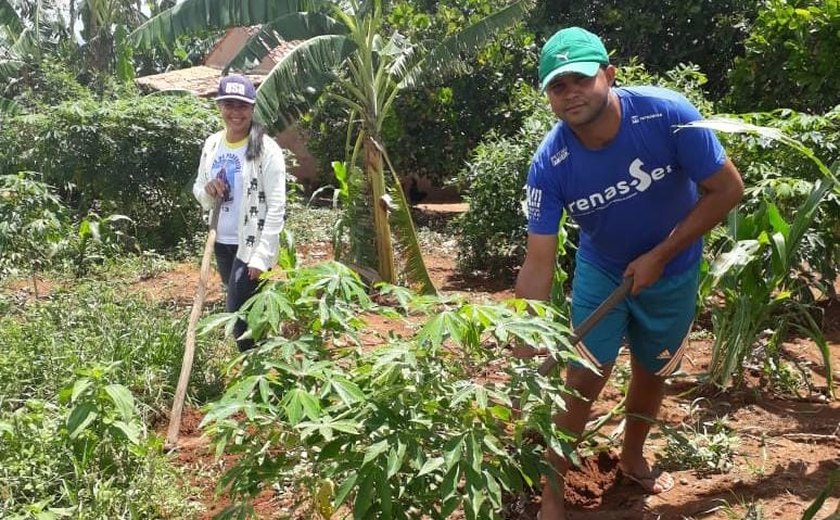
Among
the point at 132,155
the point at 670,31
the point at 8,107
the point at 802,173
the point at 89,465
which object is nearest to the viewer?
the point at 89,465

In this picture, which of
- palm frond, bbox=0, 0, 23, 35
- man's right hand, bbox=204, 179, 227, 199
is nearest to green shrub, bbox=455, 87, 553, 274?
man's right hand, bbox=204, 179, 227, 199

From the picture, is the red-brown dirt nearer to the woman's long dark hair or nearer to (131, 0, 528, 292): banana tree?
the woman's long dark hair

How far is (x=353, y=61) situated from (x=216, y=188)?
3.43 m

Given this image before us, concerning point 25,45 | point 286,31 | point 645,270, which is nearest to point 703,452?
point 645,270

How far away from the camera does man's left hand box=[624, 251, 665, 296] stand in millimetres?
2721

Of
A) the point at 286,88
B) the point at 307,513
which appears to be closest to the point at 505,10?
the point at 286,88

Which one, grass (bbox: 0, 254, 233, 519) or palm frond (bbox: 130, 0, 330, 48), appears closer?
grass (bbox: 0, 254, 233, 519)

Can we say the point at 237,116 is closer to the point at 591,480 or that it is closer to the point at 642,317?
the point at 642,317

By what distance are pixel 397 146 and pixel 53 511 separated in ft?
30.6

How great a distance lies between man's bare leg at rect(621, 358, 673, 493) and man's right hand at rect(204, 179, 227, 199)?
2208mm

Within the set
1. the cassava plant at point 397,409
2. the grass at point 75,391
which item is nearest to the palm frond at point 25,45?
the grass at point 75,391

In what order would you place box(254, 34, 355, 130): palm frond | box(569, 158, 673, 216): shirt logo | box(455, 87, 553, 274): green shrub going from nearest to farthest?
box(569, 158, 673, 216): shirt logo
box(254, 34, 355, 130): palm frond
box(455, 87, 553, 274): green shrub

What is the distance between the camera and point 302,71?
7.16 meters

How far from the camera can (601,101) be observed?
102 inches
